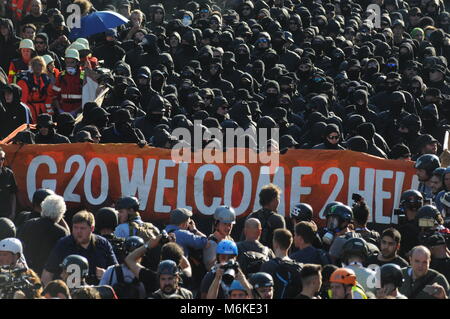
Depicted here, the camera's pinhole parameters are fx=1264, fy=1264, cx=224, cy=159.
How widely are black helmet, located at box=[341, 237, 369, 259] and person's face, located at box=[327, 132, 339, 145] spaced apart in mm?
5047

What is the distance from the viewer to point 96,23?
79.4ft

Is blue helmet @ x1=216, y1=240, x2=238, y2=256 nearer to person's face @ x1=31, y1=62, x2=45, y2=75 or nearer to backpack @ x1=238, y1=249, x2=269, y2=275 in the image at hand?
backpack @ x1=238, y1=249, x2=269, y2=275

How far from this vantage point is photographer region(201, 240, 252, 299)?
36.9ft

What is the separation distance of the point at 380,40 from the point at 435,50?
1382 mm

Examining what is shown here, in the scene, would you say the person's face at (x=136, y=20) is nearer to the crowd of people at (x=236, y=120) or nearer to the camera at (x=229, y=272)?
the crowd of people at (x=236, y=120)

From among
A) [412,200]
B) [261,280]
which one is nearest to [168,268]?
[261,280]

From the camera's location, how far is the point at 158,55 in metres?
23.0

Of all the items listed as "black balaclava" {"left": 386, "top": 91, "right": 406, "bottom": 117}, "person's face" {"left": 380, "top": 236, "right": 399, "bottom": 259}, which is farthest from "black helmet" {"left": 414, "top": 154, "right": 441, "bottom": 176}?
"black balaclava" {"left": 386, "top": 91, "right": 406, "bottom": 117}

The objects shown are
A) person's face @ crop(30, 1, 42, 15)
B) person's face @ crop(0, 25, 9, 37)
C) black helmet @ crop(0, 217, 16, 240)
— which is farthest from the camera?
person's face @ crop(30, 1, 42, 15)

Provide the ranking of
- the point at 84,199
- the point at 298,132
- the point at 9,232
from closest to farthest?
1. the point at 9,232
2. the point at 84,199
3. the point at 298,132

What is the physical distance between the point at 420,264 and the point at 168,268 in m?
2.52

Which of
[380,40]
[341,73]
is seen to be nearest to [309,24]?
[380,40]

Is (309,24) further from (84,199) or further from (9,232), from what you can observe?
(9,232)

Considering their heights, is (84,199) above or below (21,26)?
below
